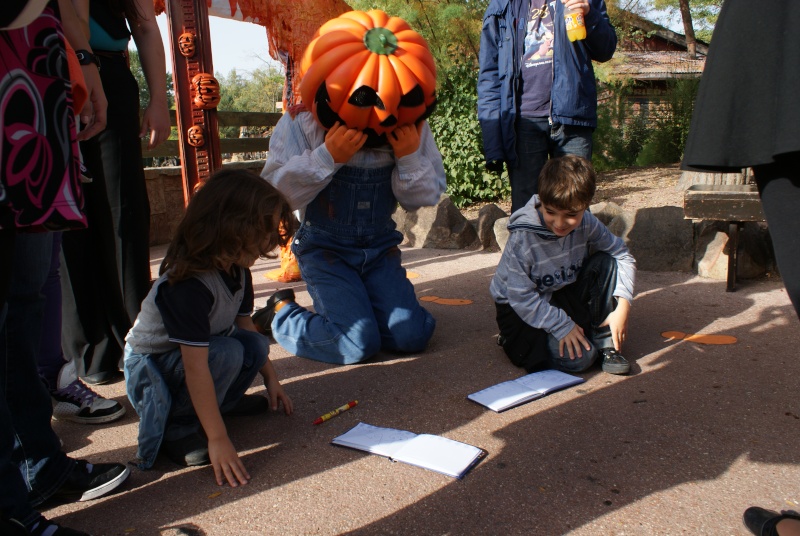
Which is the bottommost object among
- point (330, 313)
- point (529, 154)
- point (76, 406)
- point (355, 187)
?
point (76, 406)

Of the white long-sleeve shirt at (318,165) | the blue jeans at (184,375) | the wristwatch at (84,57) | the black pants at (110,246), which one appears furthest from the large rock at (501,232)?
the wristwatch at (84,57)

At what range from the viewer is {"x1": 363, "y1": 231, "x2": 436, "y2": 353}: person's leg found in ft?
11.0

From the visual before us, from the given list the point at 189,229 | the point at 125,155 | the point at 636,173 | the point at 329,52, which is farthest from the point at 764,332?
the point at 636,173

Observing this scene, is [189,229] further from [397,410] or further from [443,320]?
[443,320]

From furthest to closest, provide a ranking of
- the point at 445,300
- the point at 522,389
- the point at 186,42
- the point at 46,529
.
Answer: the point at 445,300 → the point at 186,42 → the point at 522,389 → the point at 46,529

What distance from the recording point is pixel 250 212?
2.17 m

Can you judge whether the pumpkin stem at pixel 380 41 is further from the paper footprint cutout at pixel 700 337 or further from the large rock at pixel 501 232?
the large rock at pixel 501 232

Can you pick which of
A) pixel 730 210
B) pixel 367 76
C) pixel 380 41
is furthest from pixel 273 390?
pixel 730 210

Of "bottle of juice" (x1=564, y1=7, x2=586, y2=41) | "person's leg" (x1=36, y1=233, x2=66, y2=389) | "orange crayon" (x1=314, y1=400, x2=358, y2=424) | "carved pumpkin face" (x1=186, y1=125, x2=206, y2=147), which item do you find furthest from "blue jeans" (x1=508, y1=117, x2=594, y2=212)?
"person's leg" (x1=36, y1=233, x2=66, y2=389)

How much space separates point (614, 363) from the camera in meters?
2.98

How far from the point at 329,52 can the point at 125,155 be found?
104 cm

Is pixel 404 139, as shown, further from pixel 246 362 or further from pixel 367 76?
pixel 246 362

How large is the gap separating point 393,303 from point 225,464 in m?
1.53

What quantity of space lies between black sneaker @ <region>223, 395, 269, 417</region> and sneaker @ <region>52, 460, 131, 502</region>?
2.02ft
